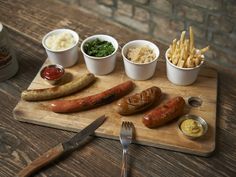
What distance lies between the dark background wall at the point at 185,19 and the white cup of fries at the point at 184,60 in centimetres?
21

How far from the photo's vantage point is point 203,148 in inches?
39.1

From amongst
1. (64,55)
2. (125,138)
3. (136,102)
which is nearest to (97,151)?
(125,138)

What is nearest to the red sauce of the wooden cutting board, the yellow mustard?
the wooden cutting board

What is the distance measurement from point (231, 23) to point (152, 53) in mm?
330

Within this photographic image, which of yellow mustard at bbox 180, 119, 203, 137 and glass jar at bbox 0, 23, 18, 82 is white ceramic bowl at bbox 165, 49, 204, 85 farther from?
glass jar at bbox 0, 23, 18, 82

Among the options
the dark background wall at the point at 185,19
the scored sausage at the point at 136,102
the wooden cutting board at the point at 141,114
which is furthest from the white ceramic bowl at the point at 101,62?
the dark background wall at the point at 185,19

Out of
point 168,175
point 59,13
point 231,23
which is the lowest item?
point 168,175

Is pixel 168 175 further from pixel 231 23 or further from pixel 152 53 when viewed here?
pixel 231 23

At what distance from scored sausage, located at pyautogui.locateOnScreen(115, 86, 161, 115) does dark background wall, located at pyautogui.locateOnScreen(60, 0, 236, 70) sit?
419mm

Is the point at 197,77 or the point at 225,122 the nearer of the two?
the point at 225,122

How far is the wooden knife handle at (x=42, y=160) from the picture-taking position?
95 centimetres

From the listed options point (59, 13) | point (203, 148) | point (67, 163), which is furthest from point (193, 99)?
point (59, 13)

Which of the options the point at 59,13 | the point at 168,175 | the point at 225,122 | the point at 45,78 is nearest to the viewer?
the point at 168,175

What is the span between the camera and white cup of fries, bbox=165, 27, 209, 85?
3.68ft
